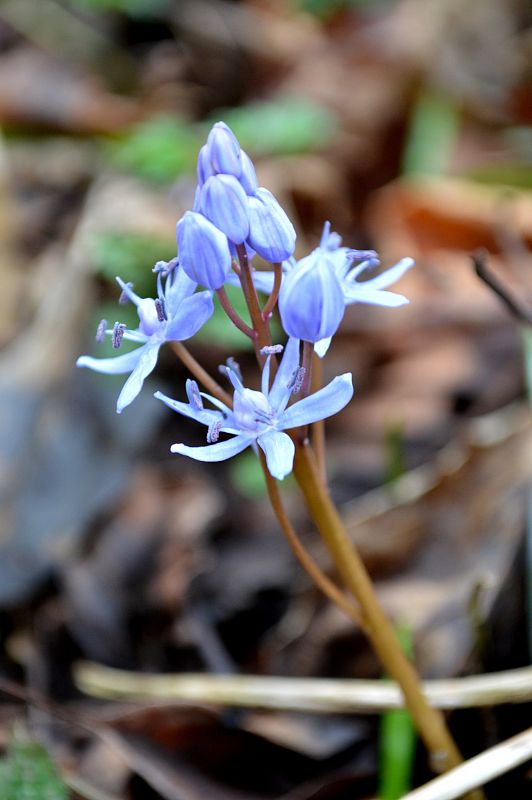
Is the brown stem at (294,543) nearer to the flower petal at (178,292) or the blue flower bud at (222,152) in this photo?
the flower petal at (178,292)

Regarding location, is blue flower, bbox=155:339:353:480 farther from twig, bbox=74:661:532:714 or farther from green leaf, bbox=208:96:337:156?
green leaf, bbox=208:96:337:156

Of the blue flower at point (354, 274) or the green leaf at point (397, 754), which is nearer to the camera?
the blue flower at point (354, 274)

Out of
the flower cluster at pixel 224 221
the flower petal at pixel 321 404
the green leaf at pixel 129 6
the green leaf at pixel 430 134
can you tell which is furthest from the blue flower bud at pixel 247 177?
the green leaf at pixel 129 6

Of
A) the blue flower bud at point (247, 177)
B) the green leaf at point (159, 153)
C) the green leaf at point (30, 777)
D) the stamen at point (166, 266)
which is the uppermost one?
the green leaf at point (159, 153)

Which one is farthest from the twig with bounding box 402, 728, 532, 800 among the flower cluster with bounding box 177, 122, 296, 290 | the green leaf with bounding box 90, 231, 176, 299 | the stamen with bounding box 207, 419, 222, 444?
the green leaf with bounding box 90, 231, 176, 299

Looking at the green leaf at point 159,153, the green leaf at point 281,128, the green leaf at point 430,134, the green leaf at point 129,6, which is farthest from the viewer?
the green leaf at point 129,6

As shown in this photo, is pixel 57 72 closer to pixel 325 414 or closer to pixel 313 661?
pixel 313 661

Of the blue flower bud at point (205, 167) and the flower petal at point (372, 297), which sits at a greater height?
the blue flower bud at point (205, 167)
